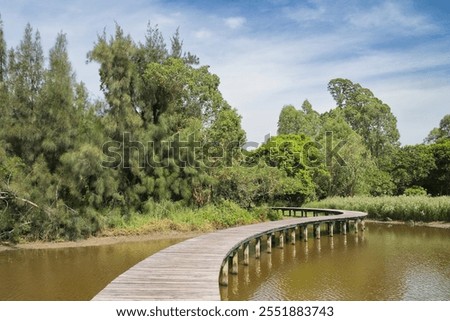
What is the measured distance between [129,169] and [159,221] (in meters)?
2.53

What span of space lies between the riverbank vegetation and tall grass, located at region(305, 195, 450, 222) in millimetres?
337

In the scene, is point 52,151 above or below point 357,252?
above

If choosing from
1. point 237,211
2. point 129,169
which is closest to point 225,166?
point 237,211

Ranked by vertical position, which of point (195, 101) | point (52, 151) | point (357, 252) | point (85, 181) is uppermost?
point (195, 101)

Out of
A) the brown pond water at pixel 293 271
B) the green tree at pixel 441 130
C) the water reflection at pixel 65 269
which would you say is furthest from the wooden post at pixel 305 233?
the green tree at pixel 441 130

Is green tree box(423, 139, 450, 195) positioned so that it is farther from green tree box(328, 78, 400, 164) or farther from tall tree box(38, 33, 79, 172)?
tall tree box(38, 33, 79, 172)

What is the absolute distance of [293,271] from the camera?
38.6ft

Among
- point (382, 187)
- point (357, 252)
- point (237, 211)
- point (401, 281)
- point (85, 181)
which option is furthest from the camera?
point (382, 187)

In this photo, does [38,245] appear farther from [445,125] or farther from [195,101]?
[445,125]

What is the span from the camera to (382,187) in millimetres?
30219

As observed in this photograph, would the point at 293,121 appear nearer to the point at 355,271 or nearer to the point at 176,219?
the point at 176,219

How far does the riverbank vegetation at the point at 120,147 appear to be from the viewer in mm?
15797

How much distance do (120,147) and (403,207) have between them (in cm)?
1480

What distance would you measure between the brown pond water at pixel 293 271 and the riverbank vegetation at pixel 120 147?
2053 millimetres
